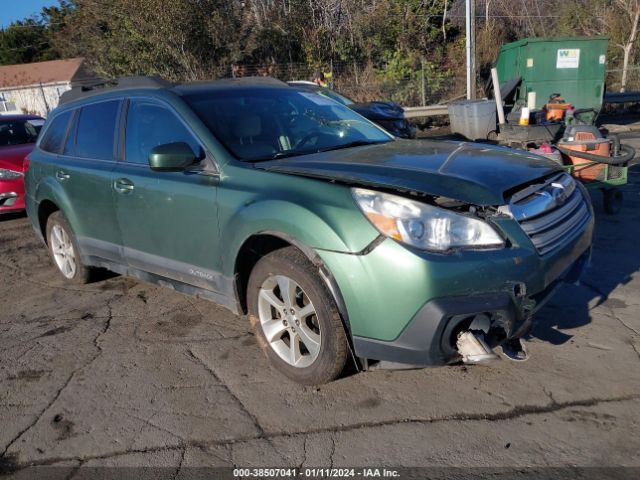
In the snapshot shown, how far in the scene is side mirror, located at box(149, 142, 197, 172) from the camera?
3.52 metres

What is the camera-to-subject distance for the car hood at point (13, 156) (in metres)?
8.41

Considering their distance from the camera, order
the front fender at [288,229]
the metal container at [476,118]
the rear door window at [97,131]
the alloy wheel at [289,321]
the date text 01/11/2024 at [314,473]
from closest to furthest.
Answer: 1. the date text 01/11/2024 at [314,473]
2. the front fender at [288,229]
3. the alloy wheel at [289,321]
4. the rear door window at [97,131]
5. the metal container at [476,118]

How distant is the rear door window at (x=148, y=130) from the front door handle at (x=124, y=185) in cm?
16

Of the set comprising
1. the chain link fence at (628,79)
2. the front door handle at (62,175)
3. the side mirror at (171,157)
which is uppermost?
the side mirror at (171,157)

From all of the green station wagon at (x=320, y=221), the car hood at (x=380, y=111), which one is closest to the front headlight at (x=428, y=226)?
the green station wagon at (x=320, y=221)

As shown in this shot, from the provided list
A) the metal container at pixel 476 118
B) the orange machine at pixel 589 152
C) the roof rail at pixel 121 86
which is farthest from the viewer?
the metal container at pixel 476 118

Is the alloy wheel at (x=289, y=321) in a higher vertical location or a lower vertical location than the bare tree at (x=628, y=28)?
lower

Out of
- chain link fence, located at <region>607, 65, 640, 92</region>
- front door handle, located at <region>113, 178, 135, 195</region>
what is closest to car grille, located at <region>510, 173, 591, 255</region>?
front door handle, located at <region>113, 178, 135, 195</region>

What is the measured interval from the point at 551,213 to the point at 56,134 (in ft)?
14.6

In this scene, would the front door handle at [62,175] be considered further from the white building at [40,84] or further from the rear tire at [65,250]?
the white building at [40,84]

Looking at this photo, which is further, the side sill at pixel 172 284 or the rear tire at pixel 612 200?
the rear tire at pixel 612 200

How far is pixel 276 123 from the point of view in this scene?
159 inches

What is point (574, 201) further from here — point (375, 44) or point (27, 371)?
point (375, 44)

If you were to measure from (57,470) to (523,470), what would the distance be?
7.24 feet
